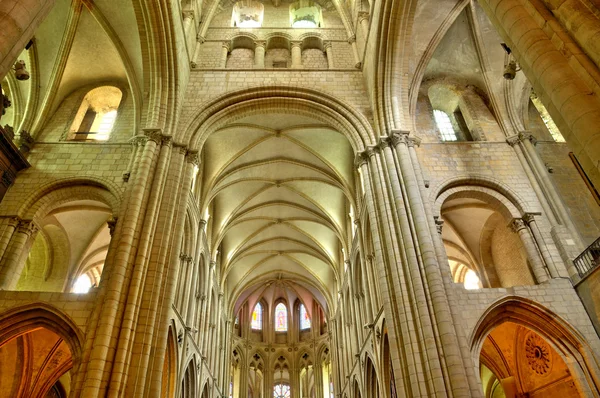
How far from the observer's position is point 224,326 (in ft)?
78.1

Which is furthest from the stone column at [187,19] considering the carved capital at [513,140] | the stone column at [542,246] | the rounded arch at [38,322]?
the stone column at [542,246]

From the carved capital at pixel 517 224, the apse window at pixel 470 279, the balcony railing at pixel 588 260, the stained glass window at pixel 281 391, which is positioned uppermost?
the apse window at pixel 470 279

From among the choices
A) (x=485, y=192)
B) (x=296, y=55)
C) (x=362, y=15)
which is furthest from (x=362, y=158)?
(x=362, y=15)

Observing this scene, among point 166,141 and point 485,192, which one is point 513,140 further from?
point 166,141

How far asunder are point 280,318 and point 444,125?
21328mm

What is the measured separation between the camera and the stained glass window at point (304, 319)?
30852 mm

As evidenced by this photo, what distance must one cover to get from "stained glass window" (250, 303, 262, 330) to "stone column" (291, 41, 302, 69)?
20627 millimetres

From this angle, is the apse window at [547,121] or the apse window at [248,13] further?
the apse window at [248,13]

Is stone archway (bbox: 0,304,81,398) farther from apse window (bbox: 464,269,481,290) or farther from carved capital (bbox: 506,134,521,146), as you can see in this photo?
apse window (bbox: 464,269,481,290)

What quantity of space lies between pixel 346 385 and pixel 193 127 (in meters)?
14.5

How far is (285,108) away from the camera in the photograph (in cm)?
1409

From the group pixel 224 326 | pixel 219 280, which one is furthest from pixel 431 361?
pixel 224 326

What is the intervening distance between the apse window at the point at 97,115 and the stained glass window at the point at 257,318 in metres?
20.2

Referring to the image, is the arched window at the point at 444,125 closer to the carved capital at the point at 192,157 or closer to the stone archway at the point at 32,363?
the carved capital at the point at 192,157
